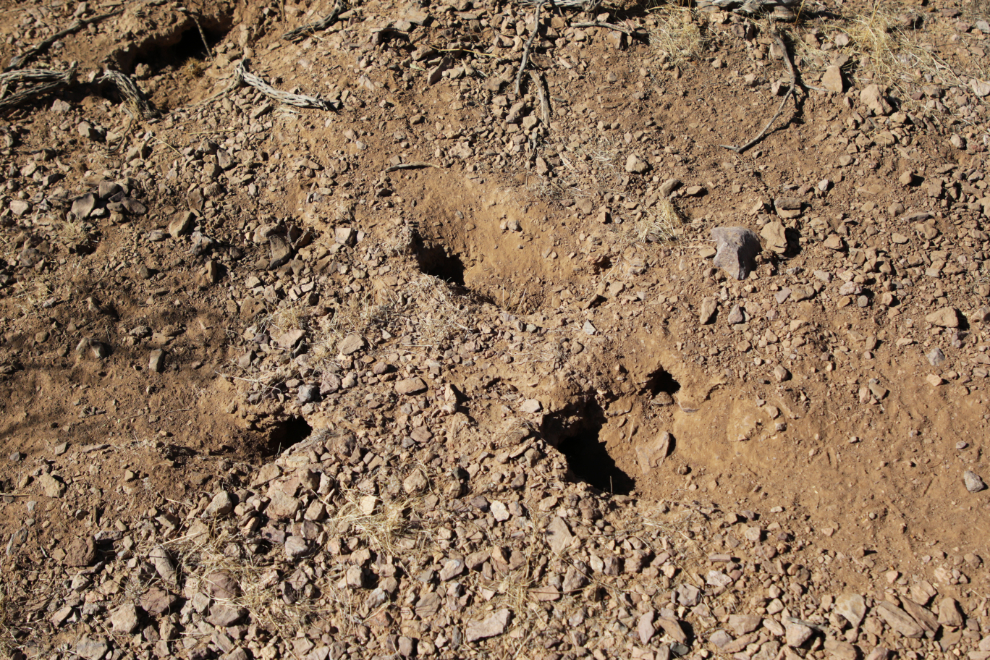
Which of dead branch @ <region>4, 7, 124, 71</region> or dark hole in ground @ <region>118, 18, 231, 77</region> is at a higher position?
dead branch @ <region>4, 7, 124, 71</region>

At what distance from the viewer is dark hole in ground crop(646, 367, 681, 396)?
10.2 ft

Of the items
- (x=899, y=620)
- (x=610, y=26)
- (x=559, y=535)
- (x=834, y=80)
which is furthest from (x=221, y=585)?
(x=834, y=80)

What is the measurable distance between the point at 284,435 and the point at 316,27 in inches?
99.3

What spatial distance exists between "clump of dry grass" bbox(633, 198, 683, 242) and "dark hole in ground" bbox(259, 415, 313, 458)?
183 centimetres

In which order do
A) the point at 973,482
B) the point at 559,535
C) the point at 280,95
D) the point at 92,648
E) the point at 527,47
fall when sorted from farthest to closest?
the point at 527,47
the point at 280,95
the point at 973,482
the point at 559,535
the point at 92,648

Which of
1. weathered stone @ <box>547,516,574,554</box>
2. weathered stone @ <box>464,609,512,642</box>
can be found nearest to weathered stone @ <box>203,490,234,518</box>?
weathered stone @ <box>464,609,512,642</box>

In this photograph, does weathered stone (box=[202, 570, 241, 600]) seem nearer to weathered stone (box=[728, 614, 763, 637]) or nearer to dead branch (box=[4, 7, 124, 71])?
weathered stone (box=[728, 614, 763, 637])

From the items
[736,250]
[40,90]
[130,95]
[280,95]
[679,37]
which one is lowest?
[736,250]

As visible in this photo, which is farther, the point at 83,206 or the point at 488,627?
the point at 83,206

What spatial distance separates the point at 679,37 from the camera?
160 inches

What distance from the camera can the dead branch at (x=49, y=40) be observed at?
3812mm

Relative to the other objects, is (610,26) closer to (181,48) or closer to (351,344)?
(351,344)

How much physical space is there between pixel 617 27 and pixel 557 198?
1287 millimetres

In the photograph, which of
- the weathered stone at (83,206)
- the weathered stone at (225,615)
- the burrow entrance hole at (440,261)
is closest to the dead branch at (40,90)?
the weathered stone at (83,206)
